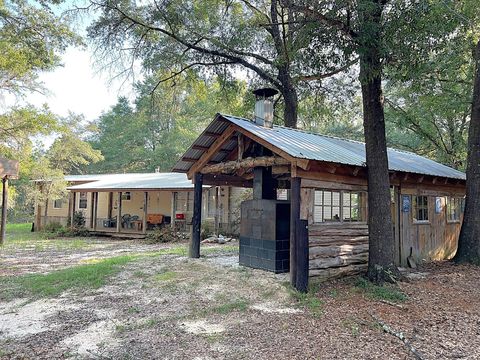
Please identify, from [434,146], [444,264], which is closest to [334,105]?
[444,264]

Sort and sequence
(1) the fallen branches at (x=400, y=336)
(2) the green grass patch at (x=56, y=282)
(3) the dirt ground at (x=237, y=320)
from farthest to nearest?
(2) the green grass patch at (x=56, y=282), (3) the dirt ground at (x=237, y=320), (1) the fallen branches at (x=400, y=336)

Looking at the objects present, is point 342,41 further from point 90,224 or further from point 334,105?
point 90,224

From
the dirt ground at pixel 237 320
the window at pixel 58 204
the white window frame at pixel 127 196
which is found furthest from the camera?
the window at pixel 58 204

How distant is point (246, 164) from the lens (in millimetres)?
8766

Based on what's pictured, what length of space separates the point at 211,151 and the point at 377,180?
13.8ft

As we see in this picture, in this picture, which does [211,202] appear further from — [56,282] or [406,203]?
[56,282]

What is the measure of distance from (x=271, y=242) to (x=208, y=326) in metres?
3.41

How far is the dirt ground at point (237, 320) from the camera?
177 inches

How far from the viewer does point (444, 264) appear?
10055mm

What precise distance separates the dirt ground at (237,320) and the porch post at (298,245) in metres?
0.30

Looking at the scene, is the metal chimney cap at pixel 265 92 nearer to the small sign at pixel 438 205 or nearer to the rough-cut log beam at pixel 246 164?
the rough-cut log beam at pixel 246 164

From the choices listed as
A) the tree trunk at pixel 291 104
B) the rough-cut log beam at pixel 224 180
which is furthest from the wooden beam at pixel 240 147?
the tree trunk at pixel 291 104

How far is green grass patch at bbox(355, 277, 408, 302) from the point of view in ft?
21.8

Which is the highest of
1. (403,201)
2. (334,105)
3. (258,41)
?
(258,41)
